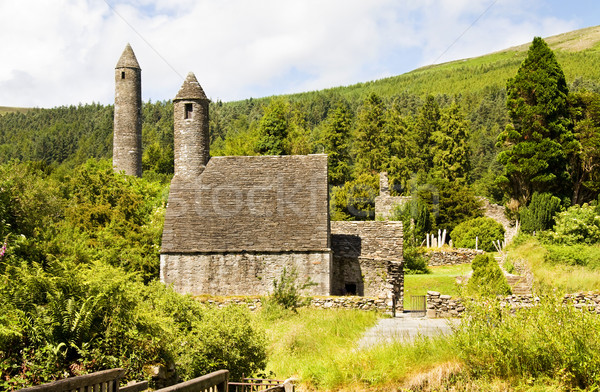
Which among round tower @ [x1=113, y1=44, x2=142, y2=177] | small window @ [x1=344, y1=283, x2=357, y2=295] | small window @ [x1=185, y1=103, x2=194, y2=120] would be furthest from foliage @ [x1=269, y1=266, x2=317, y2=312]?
round tower @ [x1=113, y1=44, x2=142, y2=177]

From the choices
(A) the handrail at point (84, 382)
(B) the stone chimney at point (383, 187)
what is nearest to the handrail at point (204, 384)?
(A) the handrail at point (84, 382)

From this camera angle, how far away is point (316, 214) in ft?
83.3

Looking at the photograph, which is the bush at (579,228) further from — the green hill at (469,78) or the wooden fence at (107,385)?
the green hill at (469,78)

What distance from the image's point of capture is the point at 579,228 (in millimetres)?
29750

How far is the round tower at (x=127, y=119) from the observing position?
50594mm

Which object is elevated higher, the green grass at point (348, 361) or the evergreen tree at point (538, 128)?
the evergreen tree at point (538, 128)

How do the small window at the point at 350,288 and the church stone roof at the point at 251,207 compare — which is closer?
the church stone roof at the point at 251,207

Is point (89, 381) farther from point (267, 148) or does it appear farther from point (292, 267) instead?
point (267, 148)

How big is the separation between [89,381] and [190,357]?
14.7 ft

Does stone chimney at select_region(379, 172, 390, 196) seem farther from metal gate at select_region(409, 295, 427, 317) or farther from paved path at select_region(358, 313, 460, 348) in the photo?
paved path at select_region(358, 313, 460, 348)

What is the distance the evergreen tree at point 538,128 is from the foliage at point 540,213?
1.50 metres

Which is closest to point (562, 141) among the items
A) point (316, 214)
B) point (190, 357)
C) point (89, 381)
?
point (316, 214)

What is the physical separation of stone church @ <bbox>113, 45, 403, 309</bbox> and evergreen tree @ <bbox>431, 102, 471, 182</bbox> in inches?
1477

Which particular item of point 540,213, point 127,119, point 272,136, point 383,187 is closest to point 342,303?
point 540,213
